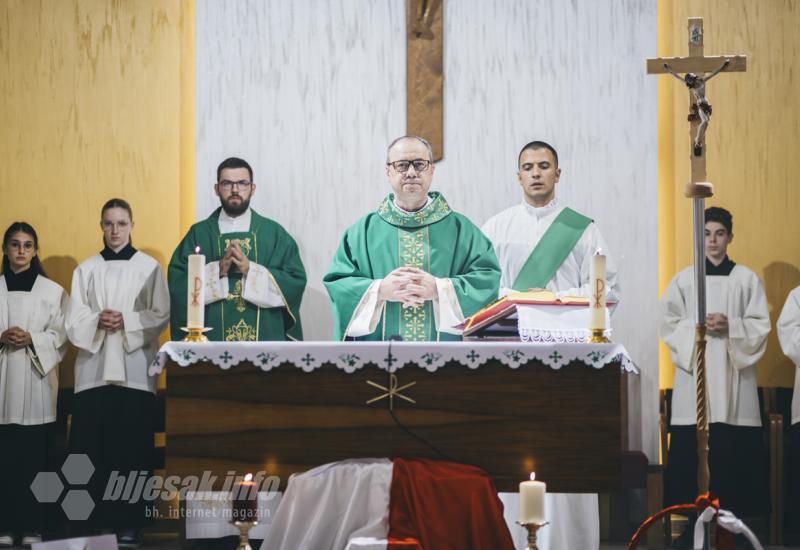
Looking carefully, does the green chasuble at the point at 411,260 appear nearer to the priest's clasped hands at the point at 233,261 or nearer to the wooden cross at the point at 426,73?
the priest's clasped hands at the point at 233,261

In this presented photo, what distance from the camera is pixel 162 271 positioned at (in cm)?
738

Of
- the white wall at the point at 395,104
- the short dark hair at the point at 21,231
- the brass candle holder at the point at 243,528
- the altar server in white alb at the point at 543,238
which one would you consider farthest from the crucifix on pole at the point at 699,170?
the short dark hair at the point at 21,231

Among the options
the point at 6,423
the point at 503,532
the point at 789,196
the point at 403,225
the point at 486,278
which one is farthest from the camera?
the point at 789,196

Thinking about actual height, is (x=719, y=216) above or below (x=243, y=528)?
above

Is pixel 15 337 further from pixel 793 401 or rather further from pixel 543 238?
pixel 793 401

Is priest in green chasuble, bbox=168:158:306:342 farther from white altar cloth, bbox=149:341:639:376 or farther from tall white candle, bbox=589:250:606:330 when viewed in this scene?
tall white candle, bbox=589:250:606:330

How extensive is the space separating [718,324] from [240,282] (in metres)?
3.11

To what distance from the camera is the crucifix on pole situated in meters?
4.09

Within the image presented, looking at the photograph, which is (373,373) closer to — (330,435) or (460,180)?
(330,435)

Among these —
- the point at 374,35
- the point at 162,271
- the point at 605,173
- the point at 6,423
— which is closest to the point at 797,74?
the point at 605,173

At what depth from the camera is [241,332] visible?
7066mm

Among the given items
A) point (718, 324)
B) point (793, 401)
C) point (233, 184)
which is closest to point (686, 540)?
point (793, 401)

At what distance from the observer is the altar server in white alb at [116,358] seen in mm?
7004

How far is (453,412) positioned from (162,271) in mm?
3565
